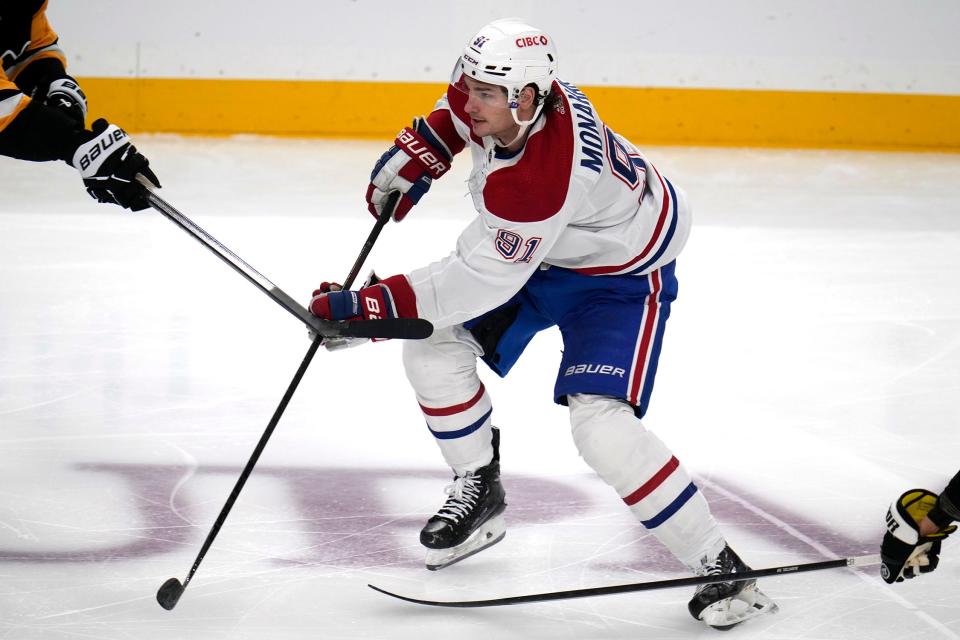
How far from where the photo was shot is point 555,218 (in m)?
2.12

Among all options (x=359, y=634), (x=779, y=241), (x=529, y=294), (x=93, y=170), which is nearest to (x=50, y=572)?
(x=359, y=634)

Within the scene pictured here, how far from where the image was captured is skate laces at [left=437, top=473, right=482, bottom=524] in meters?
2.43

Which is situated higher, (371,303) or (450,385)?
(371,303)

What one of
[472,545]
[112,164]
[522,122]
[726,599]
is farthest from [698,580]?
[112,164]

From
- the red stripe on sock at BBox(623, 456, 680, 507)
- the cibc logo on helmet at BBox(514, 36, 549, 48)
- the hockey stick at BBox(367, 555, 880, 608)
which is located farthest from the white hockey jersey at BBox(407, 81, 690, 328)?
the hockey stick at BBox(367, 555, 880, 608)

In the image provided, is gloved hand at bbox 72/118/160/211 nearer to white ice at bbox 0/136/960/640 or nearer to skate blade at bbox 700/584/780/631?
white ice at bbox 0/136/960/640

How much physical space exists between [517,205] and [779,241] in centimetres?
335

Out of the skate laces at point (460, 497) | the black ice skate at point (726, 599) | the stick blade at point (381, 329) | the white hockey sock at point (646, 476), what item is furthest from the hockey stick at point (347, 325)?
the black ice skate at point (726, 599)

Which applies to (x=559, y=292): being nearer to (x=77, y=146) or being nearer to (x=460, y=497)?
(x=460, y=497)

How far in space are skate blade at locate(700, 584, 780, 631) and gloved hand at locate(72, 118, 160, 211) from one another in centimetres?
138

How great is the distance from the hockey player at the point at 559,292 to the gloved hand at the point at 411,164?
0.79 feet

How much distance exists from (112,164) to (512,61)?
900mm

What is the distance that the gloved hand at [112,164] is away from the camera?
98.0 inches

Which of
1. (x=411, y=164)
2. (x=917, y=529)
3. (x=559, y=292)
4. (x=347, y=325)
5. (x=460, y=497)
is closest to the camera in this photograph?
(x=917, y=529)
